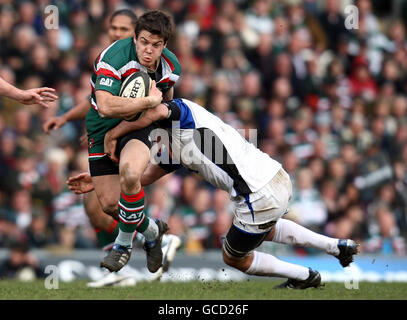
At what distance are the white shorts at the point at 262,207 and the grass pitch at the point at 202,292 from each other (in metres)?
0.58

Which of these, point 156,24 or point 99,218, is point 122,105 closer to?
point 156,24

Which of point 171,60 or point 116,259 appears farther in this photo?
point 171,60

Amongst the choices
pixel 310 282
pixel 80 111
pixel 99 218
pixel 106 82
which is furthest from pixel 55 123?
pixel 310 282

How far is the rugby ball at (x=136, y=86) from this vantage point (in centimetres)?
702

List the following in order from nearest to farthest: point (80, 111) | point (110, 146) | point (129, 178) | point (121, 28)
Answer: point (129, 178) < point (110, 146) < point (121, 28) < point (80, 111)

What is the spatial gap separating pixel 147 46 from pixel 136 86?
41 cm

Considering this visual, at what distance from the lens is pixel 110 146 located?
749cm

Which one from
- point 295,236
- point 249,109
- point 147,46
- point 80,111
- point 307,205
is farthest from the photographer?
point 249,109

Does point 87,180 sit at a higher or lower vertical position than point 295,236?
higher

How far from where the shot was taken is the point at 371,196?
1357cm

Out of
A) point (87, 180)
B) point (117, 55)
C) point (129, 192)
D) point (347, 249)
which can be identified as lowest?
point (347, 249)

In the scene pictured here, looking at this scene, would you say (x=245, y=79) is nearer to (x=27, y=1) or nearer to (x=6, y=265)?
(x=27, y=1)

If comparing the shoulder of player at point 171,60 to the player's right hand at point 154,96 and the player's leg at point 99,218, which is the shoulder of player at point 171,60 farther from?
the player's leg at point 99,218
